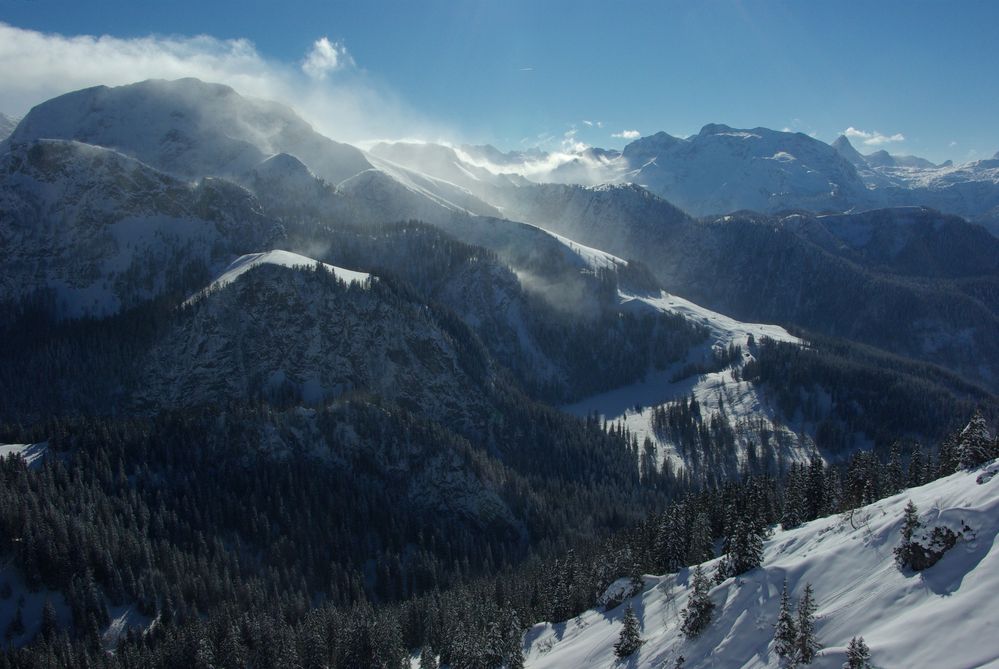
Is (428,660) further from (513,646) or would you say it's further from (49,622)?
(49,622)

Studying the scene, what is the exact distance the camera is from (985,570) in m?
49.2

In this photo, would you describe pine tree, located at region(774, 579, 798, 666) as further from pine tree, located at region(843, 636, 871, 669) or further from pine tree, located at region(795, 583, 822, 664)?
pine tree, located at region(843, 636, 871, 669)

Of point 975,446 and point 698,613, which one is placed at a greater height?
point 975,446

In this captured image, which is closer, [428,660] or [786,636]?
[786,636]

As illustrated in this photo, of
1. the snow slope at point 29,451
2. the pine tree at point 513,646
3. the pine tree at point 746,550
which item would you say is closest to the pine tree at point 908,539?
the pine tree at point 746,550

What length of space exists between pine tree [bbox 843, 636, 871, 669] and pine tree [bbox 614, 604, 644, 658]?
2706 centimetres

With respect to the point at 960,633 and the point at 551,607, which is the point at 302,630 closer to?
the point at 551,607

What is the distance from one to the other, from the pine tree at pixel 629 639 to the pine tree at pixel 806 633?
21.8 m

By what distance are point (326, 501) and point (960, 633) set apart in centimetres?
13061

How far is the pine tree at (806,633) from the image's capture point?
165ft

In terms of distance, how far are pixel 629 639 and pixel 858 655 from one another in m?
29.5

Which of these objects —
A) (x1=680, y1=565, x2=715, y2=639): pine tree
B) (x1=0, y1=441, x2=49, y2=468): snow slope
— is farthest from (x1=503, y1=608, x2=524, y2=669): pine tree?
(x1=0, y1=441, x2=49, y2=468): snow slope

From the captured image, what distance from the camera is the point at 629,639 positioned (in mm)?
71188

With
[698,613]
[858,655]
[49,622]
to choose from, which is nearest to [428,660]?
[698,613]
